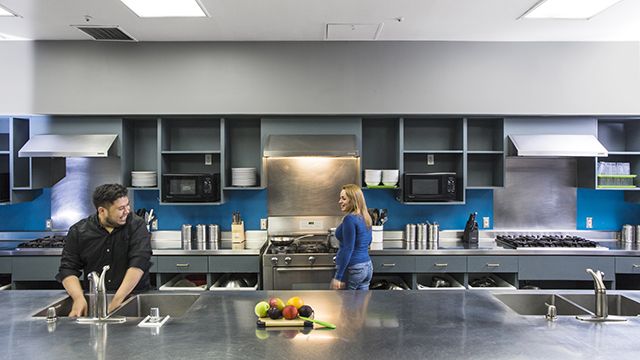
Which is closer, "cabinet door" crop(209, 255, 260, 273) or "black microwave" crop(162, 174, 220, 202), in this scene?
"cabinet door" crop(209, 255, 260, 273)

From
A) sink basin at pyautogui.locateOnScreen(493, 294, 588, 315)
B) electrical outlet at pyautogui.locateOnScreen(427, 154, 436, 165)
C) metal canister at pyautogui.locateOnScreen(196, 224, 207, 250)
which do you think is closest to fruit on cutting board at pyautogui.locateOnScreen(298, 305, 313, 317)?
sink basin at pyautogui.locateOnScreen(493, 294, 588, 315)

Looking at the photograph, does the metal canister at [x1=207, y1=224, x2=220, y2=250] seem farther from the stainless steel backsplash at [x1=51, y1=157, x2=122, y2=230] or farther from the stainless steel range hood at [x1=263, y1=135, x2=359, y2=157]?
the stainless steel backsplash at [x1=51, y1=157, x2=122, y2=230]

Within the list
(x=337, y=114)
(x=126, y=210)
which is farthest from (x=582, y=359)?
(x=337, y=114)

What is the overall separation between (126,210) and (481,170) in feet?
12.2

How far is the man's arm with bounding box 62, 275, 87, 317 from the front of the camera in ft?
7.77

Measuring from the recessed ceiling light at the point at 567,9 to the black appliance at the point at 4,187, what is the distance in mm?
5149

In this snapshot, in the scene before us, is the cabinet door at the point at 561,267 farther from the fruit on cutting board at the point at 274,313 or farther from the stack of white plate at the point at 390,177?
the fruit on cutting board at the point at 274,313

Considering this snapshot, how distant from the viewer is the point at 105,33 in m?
4.16

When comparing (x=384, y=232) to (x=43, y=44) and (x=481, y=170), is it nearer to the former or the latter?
(x=481, y=170)

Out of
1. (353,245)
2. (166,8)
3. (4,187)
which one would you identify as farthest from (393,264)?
(4,187)

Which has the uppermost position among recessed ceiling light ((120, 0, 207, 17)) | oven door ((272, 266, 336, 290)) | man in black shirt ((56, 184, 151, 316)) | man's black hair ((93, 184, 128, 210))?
recessed ceiling light ((120, 0, 207, 17))

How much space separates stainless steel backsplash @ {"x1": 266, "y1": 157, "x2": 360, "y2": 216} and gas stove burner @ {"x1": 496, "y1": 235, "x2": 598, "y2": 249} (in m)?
1.76

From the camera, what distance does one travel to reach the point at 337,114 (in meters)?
4.49

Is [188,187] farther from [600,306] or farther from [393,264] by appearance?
[600,306]
